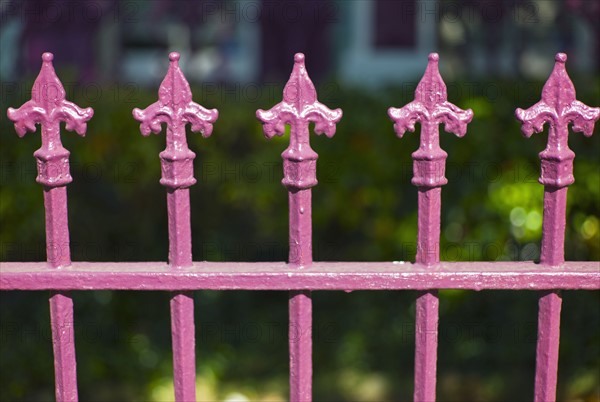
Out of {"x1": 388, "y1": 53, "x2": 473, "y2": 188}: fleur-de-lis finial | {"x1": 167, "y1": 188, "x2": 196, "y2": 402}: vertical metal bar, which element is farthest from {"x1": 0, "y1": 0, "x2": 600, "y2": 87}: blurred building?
{"x1": 167, "y1": 188, "x2": 196, "y2": 402}: vertical metal bar

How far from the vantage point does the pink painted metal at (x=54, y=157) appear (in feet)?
6.64

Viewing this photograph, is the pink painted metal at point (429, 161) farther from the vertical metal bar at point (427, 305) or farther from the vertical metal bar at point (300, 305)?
the vertical metal bar at point (300, 305)

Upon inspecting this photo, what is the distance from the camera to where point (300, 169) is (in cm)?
203

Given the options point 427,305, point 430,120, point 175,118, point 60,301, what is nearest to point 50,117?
point 175,118

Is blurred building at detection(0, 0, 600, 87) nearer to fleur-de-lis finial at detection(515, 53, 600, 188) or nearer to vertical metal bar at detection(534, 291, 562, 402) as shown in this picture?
fleur-de-lis finial at detection(515, 53, 600, 188)

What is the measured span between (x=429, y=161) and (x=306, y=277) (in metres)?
0.45

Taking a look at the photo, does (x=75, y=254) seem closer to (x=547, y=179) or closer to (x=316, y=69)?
(x=547, y=179)

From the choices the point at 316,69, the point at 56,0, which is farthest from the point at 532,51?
the point at 56,0

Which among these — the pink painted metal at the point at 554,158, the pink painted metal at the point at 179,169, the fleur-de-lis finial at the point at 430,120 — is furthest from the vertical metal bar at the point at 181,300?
the pink painted metal at the point at 554,158

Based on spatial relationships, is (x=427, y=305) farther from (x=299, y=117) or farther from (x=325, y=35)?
(x=325, y=35)

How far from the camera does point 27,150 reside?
3.83 metres

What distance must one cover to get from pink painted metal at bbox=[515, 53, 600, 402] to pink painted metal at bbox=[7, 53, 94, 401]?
1185mm

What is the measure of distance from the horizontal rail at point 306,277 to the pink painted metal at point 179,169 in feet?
0.20

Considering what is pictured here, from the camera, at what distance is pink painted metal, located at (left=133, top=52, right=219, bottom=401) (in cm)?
202
